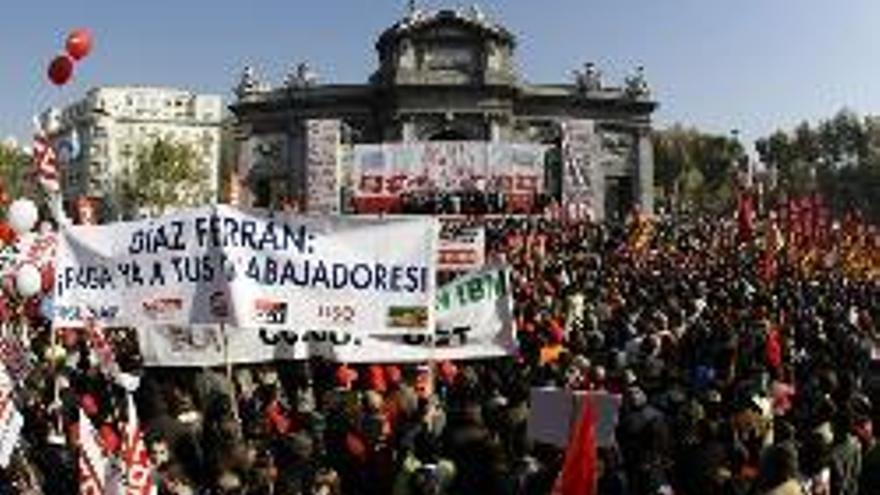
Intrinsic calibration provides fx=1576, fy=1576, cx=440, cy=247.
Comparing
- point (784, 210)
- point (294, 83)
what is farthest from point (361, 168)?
point (294, 83)

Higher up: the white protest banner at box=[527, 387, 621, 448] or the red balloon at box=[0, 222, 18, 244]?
the red balloon at box=[0, 222, 18, 244]

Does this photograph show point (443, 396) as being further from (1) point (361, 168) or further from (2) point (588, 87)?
(2) point (588, 87)

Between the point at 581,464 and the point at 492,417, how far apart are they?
3.73 m

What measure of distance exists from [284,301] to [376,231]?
969 millimetres

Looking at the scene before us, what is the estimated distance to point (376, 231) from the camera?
1220 cm

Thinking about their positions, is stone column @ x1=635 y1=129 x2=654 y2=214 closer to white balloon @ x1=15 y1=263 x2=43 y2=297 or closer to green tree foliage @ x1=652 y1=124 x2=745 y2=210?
green tree foliage @ x1=652 y1=124 x2=745 y2=210

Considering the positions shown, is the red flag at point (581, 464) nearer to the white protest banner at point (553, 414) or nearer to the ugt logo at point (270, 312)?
the white protest banner at point (553, 414)

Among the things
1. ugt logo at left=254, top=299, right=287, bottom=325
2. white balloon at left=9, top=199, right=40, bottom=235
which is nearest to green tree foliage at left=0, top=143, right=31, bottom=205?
white balloon at left=9, top=199, right=40, bottom=235

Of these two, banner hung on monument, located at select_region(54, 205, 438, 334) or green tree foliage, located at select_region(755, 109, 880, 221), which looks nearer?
banner hung on monument, located at select_region(54, 205, 438, 334)

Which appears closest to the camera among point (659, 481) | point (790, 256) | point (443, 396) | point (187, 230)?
point (659, 481)

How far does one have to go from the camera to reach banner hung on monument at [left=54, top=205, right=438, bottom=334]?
11.5m

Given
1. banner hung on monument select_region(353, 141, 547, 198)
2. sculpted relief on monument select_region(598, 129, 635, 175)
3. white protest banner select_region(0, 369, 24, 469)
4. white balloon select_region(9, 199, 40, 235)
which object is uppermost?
sculpted relief on monument select_region(598, 129, 635, 175)

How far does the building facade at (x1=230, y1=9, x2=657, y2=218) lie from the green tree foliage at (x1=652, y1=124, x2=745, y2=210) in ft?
93.3

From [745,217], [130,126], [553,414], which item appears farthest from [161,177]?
[553,414]
